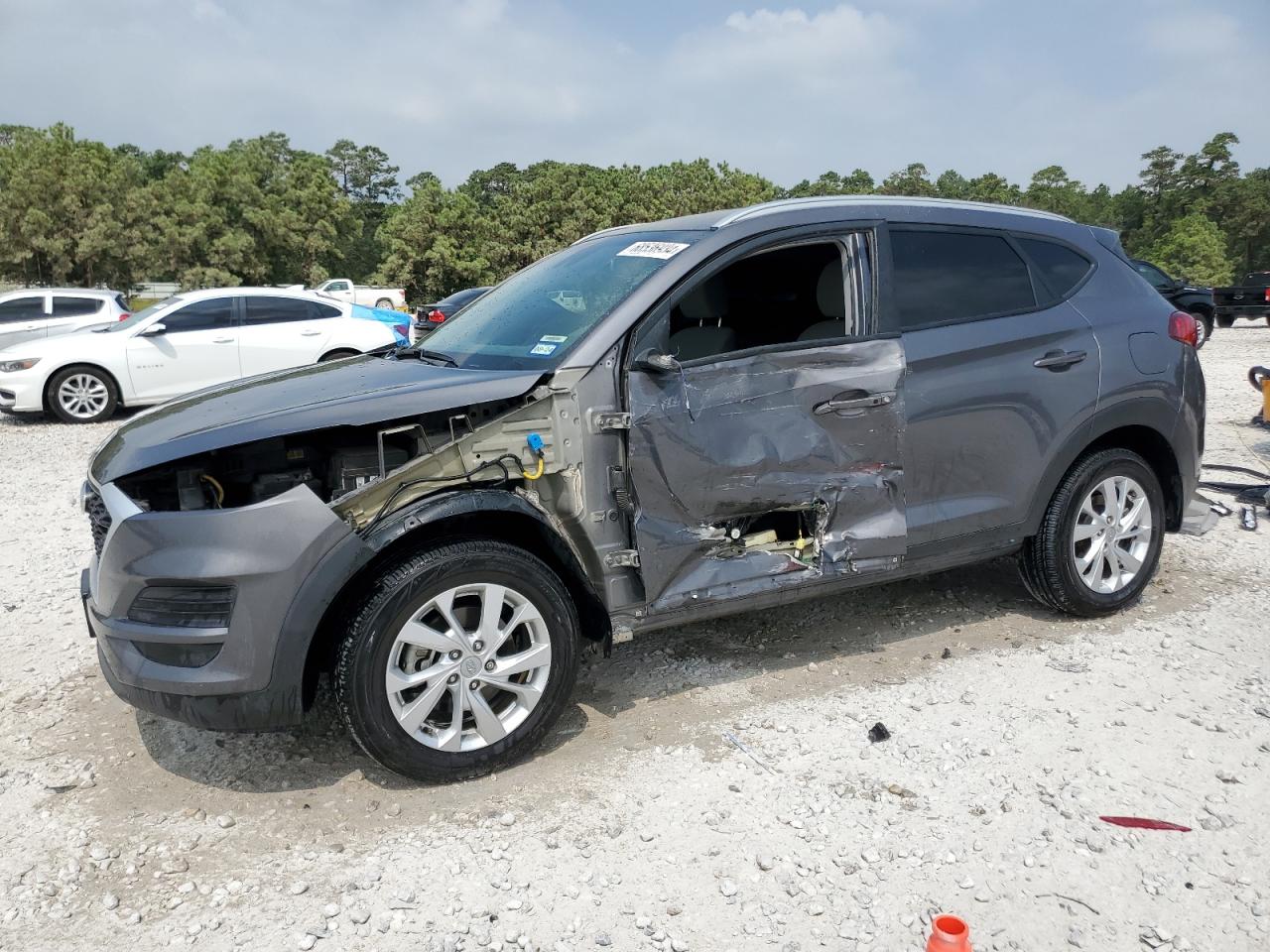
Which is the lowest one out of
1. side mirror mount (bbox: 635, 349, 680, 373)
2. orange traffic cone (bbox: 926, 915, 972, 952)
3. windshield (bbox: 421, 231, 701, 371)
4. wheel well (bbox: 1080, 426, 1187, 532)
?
orange traffic cone (bbox: 926, 915, 972, 952)

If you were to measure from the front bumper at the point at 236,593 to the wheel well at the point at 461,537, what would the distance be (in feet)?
0.36

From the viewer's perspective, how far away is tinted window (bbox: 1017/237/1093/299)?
4.37 meters

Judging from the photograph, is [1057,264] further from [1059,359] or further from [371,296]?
[371,296]

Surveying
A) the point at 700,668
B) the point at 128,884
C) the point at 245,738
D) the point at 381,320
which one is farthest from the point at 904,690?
the point at 381,320

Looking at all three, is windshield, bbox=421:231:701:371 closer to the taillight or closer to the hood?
the hood

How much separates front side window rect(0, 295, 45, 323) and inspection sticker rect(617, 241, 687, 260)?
48.0 ft

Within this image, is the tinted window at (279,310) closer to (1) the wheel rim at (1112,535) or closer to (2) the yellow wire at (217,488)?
(2) the yellow wire at (217,488)

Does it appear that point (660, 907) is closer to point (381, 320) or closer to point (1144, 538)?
point (1144, 538)

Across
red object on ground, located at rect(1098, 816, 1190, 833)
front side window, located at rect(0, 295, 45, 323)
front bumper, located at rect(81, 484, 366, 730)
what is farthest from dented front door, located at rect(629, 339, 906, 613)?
front side window, located at rect(0, 295, 45, 323)

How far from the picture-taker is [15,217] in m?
36.3

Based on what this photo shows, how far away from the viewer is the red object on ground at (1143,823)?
2.97 metres

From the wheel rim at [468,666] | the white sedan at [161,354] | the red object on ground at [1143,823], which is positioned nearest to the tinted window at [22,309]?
the white sedan at [161,354]

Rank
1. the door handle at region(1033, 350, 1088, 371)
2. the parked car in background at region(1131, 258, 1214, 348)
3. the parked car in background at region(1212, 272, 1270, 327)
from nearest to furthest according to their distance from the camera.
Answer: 1. the door handle at region(1033, 350, 1088, 371)
2. the parked car in background at region(1131, 258, 1214, 348)
3. the parked car in background at region(1212, 272, 1270, 327)

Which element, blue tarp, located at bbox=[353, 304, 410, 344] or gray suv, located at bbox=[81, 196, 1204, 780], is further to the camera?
blue tarp, located at bbox=[353, 304, 410, 344]
